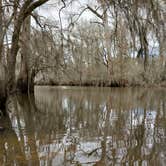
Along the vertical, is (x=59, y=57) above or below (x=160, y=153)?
above

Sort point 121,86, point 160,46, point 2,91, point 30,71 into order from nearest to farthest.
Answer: point 160,46
point 2,91
point 30,71
point 121,86

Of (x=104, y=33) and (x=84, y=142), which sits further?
(x=104, y=33)

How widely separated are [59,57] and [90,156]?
8069 millimetres

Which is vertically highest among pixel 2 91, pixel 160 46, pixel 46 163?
pixel 160 46

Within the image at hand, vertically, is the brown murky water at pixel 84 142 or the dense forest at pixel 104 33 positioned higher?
the dense forest at pixel 104 33

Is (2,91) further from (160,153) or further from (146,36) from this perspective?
(160,153)

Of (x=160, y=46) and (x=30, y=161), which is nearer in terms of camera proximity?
(x=30, y=161)

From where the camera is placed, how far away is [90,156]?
16.3ft

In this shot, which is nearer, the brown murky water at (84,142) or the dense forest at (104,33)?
the brown murky water at (84,142)

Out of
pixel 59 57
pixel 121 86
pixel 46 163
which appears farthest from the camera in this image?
pixel 121 86

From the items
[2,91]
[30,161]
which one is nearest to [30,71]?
[2,91]

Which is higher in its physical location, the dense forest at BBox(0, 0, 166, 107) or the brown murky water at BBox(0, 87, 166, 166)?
the dense forest at BBox(0, 0, 166, 107)

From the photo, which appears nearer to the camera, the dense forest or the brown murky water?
the brown murky water

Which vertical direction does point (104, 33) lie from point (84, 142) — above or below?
above
